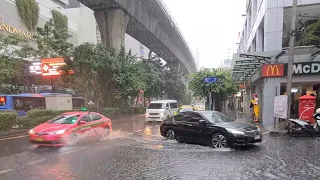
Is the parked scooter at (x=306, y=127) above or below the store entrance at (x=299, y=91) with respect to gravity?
below

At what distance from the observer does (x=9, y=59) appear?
25.3 m

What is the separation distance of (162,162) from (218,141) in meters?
2.87

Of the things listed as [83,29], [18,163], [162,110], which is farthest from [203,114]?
[83,29]

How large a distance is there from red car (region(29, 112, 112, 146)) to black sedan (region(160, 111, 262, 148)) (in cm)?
324

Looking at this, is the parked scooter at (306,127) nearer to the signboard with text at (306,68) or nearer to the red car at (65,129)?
the signboard with text at (306,68)

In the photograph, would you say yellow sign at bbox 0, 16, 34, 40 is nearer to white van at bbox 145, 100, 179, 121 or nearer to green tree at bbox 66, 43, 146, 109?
green tree at bbox 66, 43, 146, 109

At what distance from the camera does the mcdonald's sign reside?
1719 centimetres

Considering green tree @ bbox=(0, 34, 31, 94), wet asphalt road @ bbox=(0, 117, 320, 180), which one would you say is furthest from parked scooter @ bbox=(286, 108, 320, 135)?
green tree @ bbox=(0, 34, 31, 94)

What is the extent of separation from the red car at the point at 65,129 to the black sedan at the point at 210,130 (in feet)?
10.6

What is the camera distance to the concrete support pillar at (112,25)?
3123cm

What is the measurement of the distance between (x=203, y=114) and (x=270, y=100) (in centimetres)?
856

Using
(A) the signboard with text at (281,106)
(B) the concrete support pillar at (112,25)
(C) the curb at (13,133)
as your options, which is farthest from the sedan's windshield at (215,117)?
(B) the concrete support pillar at (112,25)

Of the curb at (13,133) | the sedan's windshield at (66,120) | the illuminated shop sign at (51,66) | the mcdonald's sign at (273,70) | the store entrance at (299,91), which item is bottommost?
the curb at (13,133)

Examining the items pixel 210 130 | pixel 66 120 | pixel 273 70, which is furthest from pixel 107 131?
pixel 273 70
